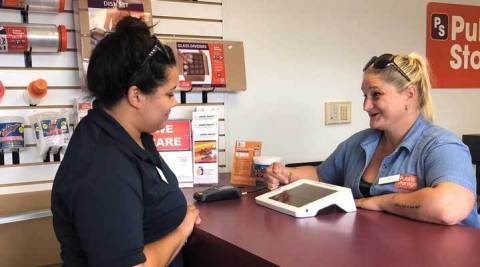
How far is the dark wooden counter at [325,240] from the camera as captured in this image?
109cm

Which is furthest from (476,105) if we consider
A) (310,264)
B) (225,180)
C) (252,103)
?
(310,264)

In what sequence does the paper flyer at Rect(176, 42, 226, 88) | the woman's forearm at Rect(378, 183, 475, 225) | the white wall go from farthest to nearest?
1. the white wall
2. the paper flyer at Rect(176, 42, 226, 88)
3. the woman's forearm at Rect(378, 183, 475, 225)

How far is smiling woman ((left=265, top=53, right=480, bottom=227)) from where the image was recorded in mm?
1439

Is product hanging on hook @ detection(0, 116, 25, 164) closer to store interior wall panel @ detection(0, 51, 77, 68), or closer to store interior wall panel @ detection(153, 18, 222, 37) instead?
store interior wall panel @ detection(0, 51, 77, 68)

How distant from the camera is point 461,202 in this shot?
1420mm

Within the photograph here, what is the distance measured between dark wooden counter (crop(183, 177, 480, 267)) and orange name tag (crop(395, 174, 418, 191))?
0.17 m

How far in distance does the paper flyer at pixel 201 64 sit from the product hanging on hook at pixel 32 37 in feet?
1.72

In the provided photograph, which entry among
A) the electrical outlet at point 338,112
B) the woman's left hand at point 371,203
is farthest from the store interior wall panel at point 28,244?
the electrical outlet at point 338,112

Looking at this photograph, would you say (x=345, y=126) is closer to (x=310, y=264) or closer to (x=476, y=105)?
(x=476, y=105)

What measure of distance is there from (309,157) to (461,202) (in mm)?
1299

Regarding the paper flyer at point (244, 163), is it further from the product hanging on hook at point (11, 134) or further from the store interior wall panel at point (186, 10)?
the product hanging on hook at point (11, 134)

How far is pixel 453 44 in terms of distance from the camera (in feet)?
9.99

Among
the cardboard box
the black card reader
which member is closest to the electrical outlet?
the cardboard box

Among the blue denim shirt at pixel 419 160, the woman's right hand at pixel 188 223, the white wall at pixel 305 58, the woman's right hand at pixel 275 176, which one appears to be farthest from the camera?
the white wall at pixel 305 58
